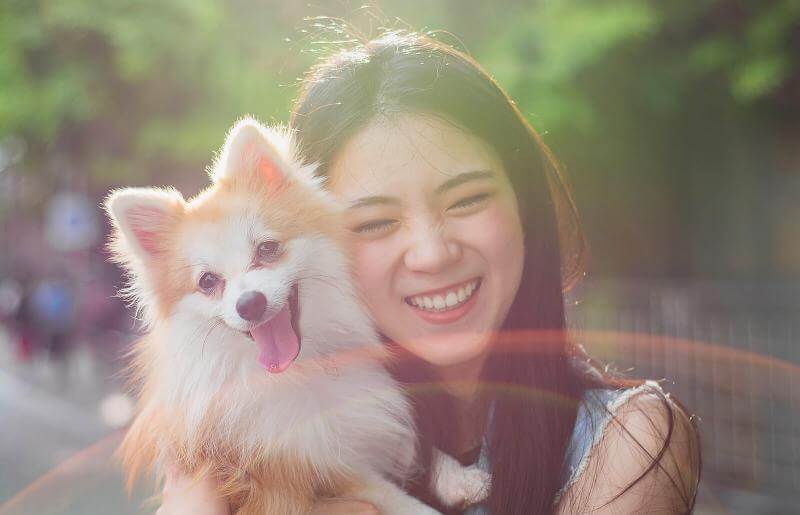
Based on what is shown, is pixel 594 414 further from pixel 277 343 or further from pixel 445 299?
pixel 277 343

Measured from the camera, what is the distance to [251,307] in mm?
1506

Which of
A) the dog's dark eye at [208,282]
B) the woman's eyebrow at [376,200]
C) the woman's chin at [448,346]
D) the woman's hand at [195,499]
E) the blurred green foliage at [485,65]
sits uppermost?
the blurred green foliage at [485,65]

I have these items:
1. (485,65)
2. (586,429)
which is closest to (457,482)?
(586,429)

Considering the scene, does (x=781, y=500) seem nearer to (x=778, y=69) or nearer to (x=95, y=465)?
(x=778, y=69)

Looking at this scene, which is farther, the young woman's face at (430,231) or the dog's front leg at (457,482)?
the dog's front leg at (457,482)

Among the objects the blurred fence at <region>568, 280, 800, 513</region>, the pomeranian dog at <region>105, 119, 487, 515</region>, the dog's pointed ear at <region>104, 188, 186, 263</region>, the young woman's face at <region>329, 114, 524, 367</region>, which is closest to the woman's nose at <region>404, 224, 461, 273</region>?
the young woman's face at <region>329, 114, 524, 367</region>

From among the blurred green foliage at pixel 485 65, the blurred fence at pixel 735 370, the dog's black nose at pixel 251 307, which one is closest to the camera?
the dog's black nose at pixel 251 307

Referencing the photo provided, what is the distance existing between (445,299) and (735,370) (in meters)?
5.96

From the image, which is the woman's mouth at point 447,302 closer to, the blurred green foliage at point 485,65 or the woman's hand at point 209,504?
the woman's hand at point 209,504

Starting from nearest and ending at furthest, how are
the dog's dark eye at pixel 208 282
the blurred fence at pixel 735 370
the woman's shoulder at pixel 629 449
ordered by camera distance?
the dog's dark eye at pixel 208 282 → the woman's shoulder at pixel 629 449 → the blurred fence at pixel 735 370

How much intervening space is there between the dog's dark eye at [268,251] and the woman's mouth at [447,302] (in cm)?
27

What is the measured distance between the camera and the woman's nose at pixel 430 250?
1581 millimetres

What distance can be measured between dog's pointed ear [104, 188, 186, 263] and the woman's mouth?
493 millimetres

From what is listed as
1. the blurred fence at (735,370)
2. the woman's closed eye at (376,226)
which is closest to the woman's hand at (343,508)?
the woman's closed eye at (376,226)
